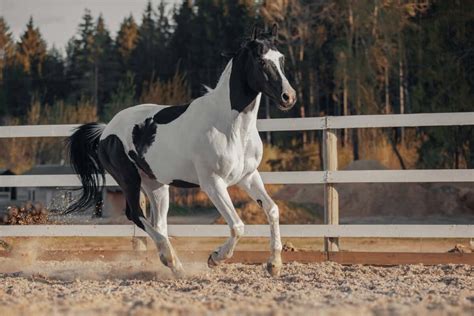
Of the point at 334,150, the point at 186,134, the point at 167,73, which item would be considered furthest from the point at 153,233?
the point at 167,73

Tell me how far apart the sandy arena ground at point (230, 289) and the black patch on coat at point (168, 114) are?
4.21 ft

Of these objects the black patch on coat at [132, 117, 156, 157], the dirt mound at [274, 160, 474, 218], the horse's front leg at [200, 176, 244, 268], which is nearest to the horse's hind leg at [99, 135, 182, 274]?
the black patch on coat at [132, 117, 156, 157]

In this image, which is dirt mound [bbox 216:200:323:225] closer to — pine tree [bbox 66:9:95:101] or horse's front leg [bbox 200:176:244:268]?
horse's front leg [bbox 200:176:244:268]

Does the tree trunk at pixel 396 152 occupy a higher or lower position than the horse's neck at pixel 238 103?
lower

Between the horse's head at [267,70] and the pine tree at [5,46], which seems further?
the pine tree at [5,46]

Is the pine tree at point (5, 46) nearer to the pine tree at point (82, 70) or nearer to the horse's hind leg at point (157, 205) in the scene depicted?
the pine tree at point (82, 70)

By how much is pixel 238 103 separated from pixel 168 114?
0.84 metres

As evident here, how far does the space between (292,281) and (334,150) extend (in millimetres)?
2148

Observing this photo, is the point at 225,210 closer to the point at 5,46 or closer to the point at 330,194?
the point at 330,194

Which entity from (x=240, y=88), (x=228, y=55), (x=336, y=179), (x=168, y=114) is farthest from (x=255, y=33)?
(x=336, y=179)

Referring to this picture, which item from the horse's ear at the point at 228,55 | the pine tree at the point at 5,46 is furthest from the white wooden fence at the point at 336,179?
the pine tree at the point at 5,46

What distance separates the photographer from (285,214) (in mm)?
16109

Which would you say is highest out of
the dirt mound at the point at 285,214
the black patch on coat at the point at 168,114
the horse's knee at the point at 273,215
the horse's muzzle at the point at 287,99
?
the horse's muzzle at the point at 287,99

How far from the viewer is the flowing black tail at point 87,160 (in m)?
8.25
